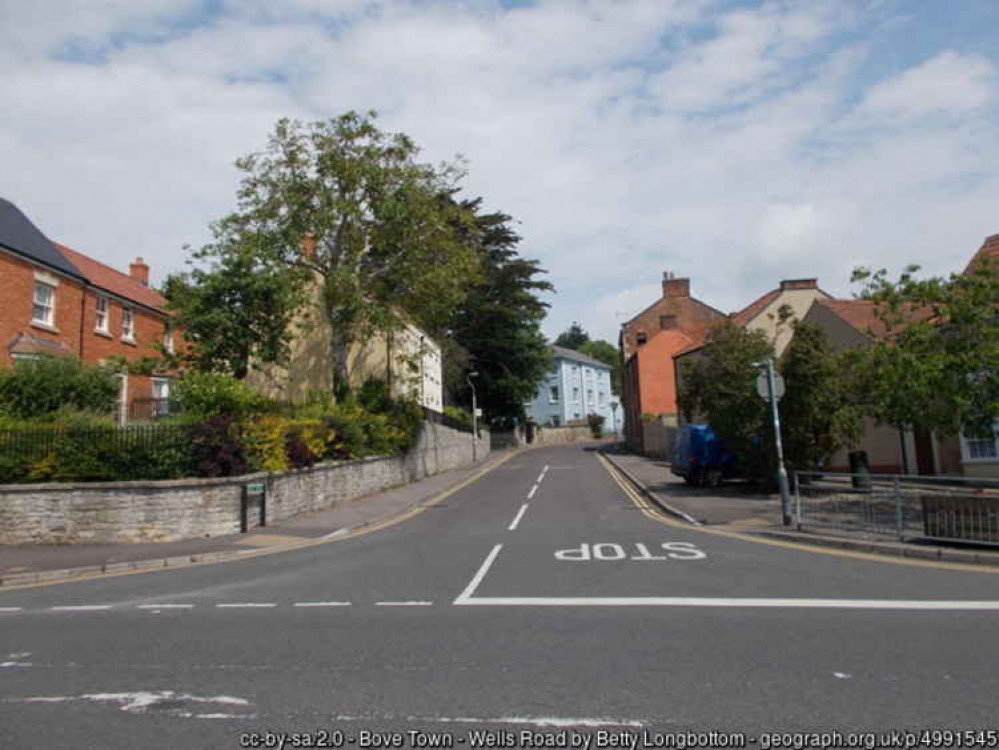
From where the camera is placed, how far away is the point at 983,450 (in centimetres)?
1997

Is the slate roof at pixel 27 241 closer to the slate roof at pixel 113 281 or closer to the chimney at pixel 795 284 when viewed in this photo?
the slate roof at pixel 113 281

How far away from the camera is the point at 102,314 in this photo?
90.0 ft

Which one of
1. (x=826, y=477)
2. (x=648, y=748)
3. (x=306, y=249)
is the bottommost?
(x=648, y=748)

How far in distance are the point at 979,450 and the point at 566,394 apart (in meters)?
67.9

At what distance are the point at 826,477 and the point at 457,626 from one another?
9.09 m

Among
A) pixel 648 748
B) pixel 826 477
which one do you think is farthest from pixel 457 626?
pixel 826 477

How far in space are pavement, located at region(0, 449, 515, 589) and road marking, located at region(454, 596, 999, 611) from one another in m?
6.43

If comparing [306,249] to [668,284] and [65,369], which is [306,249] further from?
[668,284]

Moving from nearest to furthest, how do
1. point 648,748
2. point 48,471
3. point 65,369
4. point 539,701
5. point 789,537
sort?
point 648,748 → point 539,701 → point 789,537 → point 48,471 → point 65,369

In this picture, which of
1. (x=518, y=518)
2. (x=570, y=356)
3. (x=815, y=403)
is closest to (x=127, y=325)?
(x=518, y=518)

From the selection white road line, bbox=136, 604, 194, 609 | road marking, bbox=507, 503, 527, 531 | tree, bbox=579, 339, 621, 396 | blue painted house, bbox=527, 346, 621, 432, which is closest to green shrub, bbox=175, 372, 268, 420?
road marking, bbox=507, 503, 527, 531

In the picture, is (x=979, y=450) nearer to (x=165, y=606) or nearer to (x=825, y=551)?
(x=825, y=551)

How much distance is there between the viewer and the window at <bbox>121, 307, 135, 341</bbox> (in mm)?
28984

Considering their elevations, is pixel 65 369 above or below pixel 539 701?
above
